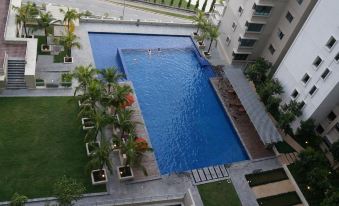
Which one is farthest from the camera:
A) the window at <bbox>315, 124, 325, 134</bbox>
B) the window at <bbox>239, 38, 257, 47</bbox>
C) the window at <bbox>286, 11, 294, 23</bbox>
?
the window at <bbox>239, 38, 257, 47</bbox>

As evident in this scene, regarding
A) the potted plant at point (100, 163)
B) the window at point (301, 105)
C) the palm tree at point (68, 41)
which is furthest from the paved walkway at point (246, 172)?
the palm tree at point (68, 41)

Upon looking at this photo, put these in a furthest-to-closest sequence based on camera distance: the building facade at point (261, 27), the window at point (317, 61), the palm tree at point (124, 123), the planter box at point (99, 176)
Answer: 1. the building facade at point (261, 27)
2. the window at point (317, 61)
3. the palm tree at point (124, 123)
4. the planter box at point (99, 176)

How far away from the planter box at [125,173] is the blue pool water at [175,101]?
4206mm

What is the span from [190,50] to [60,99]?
997 inches

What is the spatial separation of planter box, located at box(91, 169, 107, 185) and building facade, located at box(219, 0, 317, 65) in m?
31.0

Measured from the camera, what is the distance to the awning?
4816 cm

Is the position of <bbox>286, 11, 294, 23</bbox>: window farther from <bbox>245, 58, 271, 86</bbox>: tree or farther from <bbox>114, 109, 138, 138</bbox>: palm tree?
<bbox>114, 109, 138, 138</bbox>: palm tree

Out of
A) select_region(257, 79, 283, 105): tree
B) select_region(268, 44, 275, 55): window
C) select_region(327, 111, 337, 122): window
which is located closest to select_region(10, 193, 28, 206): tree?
select_region(257, 79, 283, 105): tree

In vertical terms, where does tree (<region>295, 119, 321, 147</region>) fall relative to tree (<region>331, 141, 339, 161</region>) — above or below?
above

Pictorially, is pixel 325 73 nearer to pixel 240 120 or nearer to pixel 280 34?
pixel 240 120

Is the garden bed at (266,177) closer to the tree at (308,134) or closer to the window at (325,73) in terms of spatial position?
the tree at (308,134)

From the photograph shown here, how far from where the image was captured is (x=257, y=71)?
54125mm

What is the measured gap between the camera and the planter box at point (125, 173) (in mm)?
41094

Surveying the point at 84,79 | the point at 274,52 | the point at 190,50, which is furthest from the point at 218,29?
the point at 84,79
